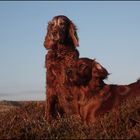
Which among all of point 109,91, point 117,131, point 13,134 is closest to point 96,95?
point 109,91

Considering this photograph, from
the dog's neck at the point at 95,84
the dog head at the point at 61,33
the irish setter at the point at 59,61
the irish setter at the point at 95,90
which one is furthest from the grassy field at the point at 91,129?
the dog head at the point at 61,33

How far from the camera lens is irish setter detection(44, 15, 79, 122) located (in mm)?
8086

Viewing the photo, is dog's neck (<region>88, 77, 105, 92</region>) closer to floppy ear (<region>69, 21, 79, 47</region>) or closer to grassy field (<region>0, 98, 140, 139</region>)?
grassy field (<region>0, 98, 140, 139</region>)

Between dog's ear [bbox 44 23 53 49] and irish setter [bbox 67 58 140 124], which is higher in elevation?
dog's ear [bbox 44 23 53 49]

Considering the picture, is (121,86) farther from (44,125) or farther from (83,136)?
(83,136)

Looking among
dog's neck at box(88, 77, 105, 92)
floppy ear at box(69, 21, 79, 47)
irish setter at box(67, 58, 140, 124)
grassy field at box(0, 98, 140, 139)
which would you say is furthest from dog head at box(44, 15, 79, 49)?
grassy field at box(0, 98, 140, 139)

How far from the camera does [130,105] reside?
6.00 metres

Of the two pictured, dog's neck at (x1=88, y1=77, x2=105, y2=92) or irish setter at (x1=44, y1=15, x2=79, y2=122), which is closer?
dog's neck at (x1=88, y1=77, x2=105, y2=92)

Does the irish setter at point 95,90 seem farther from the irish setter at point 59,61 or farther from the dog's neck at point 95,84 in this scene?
the irish setter at point 59,61

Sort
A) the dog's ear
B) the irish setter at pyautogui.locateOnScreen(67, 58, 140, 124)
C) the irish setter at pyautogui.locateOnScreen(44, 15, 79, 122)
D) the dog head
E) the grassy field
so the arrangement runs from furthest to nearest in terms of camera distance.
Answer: the dog's ear
the dog head
the irish setter at pyautogui.locateOnScreen(44, 15, 79, 122)
the irish setter at pyautogui.locateOnScreen(67, 58, 140, 124)
the grassy field

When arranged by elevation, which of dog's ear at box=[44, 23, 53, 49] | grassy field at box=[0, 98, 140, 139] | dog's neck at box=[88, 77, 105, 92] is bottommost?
grassy field at box=[0, 98, 140, 139]

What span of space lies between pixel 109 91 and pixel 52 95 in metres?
1.62

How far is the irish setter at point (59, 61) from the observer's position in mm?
8086

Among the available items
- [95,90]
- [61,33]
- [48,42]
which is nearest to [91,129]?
[95,90]
